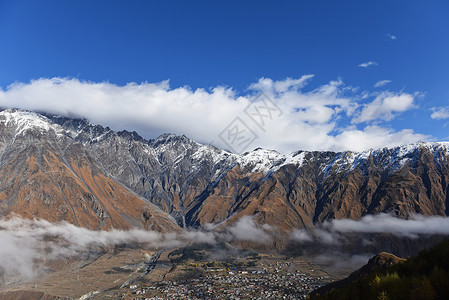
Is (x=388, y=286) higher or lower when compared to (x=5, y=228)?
higher

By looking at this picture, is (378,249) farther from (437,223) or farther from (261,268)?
(261,268)

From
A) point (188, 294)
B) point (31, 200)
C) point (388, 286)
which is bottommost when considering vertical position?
point (188, 294)

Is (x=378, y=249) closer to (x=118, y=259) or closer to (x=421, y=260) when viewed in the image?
(x=118, y=259)

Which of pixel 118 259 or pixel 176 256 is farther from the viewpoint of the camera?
pixel 176 256

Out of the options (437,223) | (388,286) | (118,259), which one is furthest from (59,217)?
(437,223)

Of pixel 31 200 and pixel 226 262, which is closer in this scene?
pixel 226 262

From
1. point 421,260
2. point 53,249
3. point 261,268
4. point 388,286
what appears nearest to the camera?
point 388,286

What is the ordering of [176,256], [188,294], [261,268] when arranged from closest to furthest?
[188,294] → [261,268] → [176,256]

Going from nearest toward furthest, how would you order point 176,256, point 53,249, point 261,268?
point 261,268 < point 53,249 < point 176,256

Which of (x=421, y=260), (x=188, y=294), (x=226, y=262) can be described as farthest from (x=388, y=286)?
(x=226, y=262)
